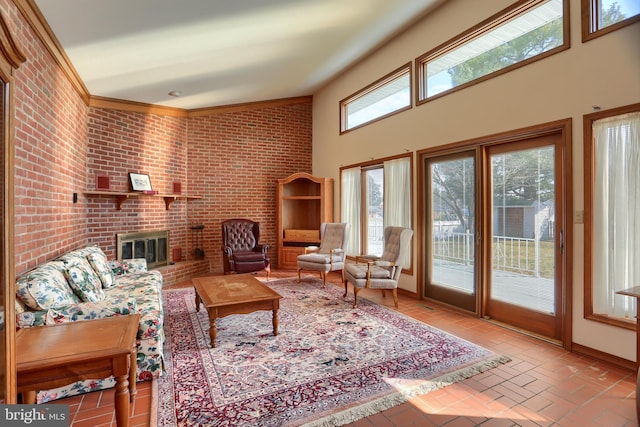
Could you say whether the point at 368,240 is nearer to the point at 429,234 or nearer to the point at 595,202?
the point at 429,234

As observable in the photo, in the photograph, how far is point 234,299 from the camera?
2926mm

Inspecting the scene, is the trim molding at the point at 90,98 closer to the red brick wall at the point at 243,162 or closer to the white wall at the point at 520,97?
the red brick wall at the point at 243,162

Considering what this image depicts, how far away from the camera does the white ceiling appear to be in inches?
111

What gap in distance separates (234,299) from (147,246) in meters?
3.08

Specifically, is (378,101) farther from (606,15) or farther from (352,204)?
(606,15)

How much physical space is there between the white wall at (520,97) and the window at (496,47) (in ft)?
0.27

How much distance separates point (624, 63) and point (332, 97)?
15.0 ft

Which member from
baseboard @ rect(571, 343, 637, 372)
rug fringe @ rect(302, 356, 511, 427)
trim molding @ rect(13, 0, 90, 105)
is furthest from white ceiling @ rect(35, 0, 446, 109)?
baseboard @ rect(571, 343, 637, 372)

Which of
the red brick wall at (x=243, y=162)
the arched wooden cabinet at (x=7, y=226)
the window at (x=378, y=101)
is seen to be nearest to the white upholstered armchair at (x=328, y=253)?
the red brick wall at (x=243, y=162)

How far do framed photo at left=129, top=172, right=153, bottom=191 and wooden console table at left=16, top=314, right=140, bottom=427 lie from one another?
3667mm

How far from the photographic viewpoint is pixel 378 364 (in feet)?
8.15

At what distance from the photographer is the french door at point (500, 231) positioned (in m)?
3.01

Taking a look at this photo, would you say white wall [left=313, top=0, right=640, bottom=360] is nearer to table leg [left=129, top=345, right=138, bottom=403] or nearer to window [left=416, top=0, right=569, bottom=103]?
window [left=416, top=0, right=569, bottom=103]

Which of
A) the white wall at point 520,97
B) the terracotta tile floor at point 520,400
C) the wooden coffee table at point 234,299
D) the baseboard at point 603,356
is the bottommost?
the terracotta tile floor at point 520,400
